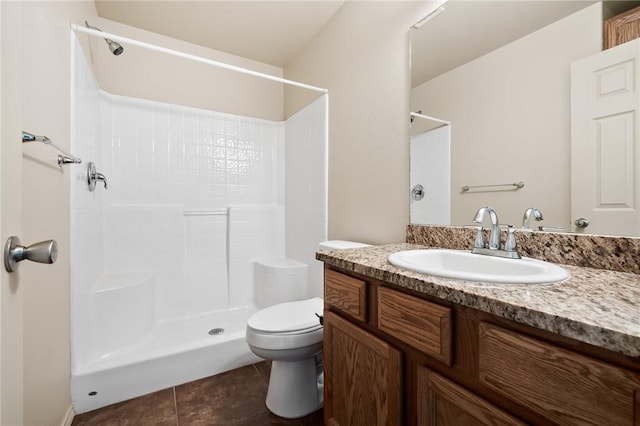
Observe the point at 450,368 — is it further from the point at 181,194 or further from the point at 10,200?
the point at 181,194

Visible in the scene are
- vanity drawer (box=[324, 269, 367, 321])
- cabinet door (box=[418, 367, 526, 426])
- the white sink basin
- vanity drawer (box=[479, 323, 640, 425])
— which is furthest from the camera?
vanity drawer (box=[324, 269, 367, 321])

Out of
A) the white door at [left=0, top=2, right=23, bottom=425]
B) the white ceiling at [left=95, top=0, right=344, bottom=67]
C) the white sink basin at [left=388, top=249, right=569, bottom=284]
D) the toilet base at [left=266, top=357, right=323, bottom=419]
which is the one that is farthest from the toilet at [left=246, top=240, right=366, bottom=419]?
the white ceiling at [left=95, top=0, right=344, bottom=67]

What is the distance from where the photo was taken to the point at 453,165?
1.29 meters

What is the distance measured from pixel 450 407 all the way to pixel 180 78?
2816mm

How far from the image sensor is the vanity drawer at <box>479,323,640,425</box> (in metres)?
0.42

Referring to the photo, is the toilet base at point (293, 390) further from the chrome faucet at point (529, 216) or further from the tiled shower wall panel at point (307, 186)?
the chrome faucet at point (529, 216)

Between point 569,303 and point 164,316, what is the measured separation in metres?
2.55

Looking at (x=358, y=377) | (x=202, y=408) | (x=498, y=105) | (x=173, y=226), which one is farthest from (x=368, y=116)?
(x=202, y=408)

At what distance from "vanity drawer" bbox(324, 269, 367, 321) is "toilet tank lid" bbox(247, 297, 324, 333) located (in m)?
0.42

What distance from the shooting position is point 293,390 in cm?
147

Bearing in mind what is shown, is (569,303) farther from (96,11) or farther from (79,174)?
(96,11)

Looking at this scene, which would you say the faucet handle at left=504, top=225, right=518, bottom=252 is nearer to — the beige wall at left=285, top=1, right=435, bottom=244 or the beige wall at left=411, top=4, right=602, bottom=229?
the beige wall at left=411, top=4, right=602, bottom=229

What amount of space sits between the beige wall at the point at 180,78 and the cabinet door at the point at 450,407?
258 centimetres

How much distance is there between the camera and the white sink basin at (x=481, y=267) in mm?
688
